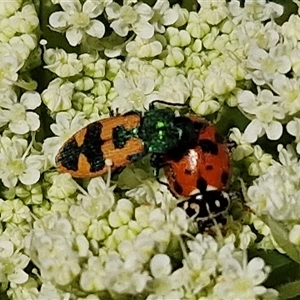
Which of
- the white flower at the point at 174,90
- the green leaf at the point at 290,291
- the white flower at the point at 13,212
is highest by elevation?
the white flower at the point at 174,90

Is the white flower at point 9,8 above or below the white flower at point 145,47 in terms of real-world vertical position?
above

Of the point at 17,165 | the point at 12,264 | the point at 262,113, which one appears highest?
the point at 262,113

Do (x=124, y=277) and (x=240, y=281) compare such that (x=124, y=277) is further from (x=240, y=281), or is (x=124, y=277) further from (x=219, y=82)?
(x=219, y=82)

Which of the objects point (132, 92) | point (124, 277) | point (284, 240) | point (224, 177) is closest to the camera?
point (124, 277)

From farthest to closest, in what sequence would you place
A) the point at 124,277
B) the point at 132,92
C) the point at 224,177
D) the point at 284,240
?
the point at 132,92 → the point at 224,177 → the point at 284,240 → the point at 124,277

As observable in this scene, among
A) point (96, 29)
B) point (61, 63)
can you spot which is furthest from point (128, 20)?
point (61, 63)

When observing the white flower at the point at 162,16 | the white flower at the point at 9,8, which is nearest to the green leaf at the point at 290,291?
the white flower at the point at 162,16

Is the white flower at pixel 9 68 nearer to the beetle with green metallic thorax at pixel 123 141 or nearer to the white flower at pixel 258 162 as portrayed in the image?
the beetle with green metallic thorax at pixel 123 141

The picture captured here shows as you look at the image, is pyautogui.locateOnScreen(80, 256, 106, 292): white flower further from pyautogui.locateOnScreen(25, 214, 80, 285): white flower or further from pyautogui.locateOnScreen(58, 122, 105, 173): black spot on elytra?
pyautogui.locateOnScreen(58, 122, 105, 173): black spot on elytra

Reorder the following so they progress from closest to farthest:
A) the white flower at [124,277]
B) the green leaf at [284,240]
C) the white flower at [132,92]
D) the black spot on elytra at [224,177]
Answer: the white flower at [124,277], the green leaf at [284,240], the black spot on elytra at [224,177], the white flower at [132,92]
